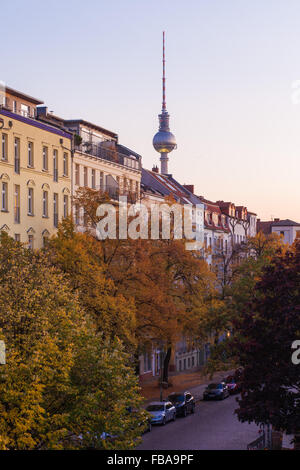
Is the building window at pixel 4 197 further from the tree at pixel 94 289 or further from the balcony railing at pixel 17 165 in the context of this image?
the tree at pixel 94 289

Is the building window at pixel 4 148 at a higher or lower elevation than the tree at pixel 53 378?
higher

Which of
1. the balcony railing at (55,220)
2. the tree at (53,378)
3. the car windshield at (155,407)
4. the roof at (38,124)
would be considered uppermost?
the roof at (38,124)

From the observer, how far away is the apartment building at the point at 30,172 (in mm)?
54688

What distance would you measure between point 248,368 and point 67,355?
343 inches

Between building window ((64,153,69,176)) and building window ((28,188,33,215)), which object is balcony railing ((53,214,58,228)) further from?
building window ((64,153,69,176))

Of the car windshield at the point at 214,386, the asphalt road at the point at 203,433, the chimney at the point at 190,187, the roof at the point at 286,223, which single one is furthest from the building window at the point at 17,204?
the roof at the point at 286,223

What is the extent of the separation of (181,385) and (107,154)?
2106cm

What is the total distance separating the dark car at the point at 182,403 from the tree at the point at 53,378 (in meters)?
25.2

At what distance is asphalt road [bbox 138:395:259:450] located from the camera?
42750 millimetres

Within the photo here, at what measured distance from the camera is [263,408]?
32094 millimetres

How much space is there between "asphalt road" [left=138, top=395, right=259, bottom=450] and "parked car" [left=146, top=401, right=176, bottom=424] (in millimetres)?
395

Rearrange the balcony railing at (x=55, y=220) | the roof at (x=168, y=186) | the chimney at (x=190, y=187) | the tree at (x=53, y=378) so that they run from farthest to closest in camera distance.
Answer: the chimney at (x=190, y=187), the roof at (x=168, y=186), the balcony railing at (x=55, y=220), the tree at (x=53, y=378)

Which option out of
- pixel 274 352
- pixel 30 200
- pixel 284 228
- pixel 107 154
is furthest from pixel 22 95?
pixel 284 228

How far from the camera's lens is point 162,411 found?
51.3 m
